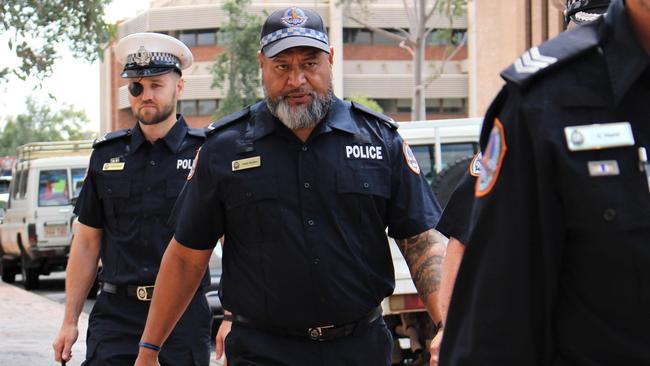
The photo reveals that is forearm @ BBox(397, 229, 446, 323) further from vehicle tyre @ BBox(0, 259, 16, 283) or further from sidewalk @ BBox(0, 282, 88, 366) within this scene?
vehicle tyre @ BBox(0, 259, 16, 283)

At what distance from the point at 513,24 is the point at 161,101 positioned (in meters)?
28.8

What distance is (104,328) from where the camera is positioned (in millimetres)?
5902

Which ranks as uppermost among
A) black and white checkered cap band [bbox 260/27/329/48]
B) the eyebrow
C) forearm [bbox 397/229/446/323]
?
black and white checkered cap band [bbox 260/27/329/48]

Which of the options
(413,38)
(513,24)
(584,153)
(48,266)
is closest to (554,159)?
(584,153)

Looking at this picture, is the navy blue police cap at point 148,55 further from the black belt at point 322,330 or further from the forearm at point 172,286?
the black belt at point 322,330

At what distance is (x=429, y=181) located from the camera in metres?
10.2

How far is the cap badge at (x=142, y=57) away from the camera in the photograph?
6.20 metres

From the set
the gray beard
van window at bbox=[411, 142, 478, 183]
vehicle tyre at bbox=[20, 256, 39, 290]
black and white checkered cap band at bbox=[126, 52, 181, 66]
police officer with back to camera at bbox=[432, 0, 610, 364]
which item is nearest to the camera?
police officer with back to camera at bbox=[432, 0, 610, 364]

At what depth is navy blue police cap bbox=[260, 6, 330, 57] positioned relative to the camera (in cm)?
442

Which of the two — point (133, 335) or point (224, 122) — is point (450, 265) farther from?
point (133, 335)

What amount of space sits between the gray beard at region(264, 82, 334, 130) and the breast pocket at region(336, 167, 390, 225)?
0.21 m

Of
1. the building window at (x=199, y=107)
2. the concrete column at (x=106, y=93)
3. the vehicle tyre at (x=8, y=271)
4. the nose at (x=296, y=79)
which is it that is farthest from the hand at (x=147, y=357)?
the concrete column at (x=106, y=93)

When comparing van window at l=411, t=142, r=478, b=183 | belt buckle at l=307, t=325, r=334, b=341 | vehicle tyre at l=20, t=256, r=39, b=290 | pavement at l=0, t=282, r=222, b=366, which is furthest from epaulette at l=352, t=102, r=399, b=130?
vehicle tyre at l=20, t=256, r=39, b=290

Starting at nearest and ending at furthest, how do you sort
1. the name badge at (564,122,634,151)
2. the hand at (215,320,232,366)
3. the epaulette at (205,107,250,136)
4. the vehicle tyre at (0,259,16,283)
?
the name badge at (564,122,634,151)
the epaulette at (205,107,250,136)
the hand at (215,320,232,366)
the vehicle tyre at (0,259,16,283)
